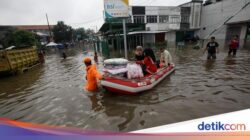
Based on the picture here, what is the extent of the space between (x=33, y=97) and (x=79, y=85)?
1.97 m

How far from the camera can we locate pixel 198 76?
25.1 ft

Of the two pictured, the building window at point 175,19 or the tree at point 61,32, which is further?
the tree at point 61,32

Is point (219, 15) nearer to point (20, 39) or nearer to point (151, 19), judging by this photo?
point (151, 19)

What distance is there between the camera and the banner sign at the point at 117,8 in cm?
884

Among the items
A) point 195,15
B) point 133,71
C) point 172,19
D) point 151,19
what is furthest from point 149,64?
point 195,15

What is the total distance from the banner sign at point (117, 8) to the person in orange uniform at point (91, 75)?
4.26 metres

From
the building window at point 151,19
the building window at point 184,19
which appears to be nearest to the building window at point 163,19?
the building window at point 151,19

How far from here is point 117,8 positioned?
8.97 metres

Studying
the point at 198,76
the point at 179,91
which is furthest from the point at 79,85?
the point at 198,76

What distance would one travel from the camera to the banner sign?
29.0 feet

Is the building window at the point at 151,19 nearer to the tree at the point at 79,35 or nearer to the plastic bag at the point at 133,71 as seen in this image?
the plastic bag at the point at 133,71

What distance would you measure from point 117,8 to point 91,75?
4.74 m

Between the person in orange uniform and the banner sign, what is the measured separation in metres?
4.26

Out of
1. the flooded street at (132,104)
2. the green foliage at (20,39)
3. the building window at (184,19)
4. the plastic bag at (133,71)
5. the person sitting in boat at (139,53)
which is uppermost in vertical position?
the building window at (184,19)
